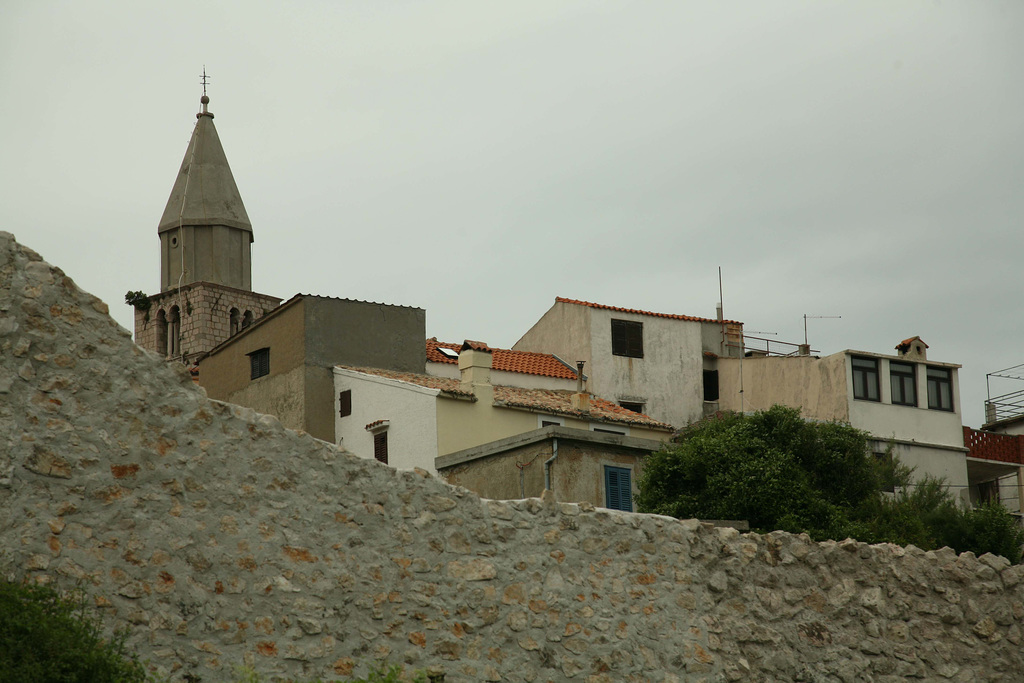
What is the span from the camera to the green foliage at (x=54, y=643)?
26.6ft

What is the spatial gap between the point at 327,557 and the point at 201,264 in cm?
7783

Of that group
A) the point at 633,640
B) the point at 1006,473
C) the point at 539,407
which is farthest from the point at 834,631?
the point at 1006,473

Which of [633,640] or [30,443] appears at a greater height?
[30,443]

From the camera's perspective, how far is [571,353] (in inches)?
1721

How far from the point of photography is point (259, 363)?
37.3 m

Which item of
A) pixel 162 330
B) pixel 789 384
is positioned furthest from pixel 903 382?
pixel 162 330

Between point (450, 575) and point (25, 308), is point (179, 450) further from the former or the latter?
point (450, 575)

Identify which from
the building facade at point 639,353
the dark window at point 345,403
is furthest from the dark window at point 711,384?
the dark window at point 345,403

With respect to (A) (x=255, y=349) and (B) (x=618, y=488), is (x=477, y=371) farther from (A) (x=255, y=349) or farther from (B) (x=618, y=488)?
(A) (x=255, y=349)

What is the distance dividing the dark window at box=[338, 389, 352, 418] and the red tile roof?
656mm

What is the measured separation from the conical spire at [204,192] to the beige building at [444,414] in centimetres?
5228

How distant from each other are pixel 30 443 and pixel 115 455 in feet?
1.89

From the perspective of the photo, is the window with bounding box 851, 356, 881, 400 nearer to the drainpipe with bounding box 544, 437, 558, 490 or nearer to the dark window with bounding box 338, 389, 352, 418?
the dark window with bounding box 338, 389, 352, 418

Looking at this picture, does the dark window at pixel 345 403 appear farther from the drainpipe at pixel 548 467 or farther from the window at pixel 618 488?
the drainpipe at pixel 548 467
